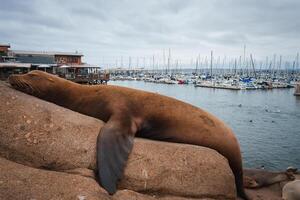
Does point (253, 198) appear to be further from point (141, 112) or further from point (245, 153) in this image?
point (245, 153)

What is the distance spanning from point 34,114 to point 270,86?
269 feet

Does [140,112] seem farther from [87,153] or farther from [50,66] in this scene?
[50,66]

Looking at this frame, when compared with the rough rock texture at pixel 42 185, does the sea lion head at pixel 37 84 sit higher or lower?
higher

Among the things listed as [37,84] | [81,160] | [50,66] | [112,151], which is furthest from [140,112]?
[50,66]

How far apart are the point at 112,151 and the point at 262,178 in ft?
13.0

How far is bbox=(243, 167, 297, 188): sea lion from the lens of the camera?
676cm

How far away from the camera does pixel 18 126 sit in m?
4.68

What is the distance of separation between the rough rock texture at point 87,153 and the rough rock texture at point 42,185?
32cm

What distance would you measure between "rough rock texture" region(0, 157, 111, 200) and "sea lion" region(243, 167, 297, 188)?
3711mm

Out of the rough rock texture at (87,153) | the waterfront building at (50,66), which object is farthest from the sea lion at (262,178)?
the waterfront building at (50,66)

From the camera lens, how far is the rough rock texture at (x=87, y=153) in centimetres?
451

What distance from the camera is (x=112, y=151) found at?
452 cm

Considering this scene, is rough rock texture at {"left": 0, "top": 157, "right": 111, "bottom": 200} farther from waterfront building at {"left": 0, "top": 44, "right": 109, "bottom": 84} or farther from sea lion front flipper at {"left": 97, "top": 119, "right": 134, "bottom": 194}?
waterfront building at {"left": 0, "top": 44, "right": 109, "bottom": 84}

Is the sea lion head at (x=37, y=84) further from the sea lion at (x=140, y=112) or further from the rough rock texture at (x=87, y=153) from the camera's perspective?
the rough rock texture at (x=87, y=153)
